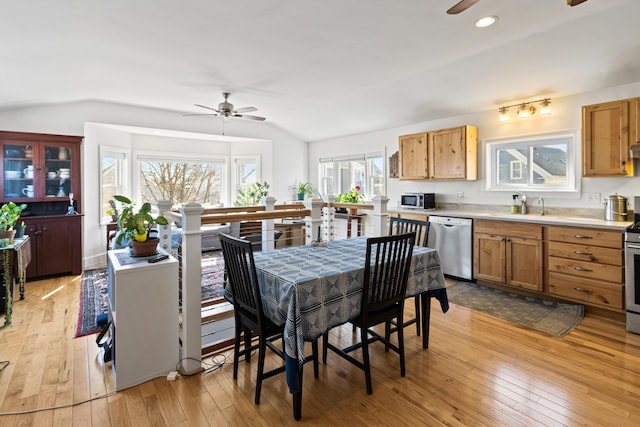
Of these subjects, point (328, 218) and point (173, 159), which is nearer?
point (328, 218)

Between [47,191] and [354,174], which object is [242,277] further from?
[354,174]

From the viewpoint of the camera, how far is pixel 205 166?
7496 millimetres

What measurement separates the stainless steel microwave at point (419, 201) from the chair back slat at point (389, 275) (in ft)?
10.1

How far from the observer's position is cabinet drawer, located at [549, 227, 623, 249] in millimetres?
3217

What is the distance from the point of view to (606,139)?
3.46 m

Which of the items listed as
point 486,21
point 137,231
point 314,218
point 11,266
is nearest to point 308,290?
point 314,218

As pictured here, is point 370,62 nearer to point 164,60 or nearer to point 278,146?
point 164,60

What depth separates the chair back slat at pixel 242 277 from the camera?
1941 millimetres

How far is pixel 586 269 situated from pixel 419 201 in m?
2.29

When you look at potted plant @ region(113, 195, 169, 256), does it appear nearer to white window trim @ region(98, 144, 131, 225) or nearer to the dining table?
the dining table

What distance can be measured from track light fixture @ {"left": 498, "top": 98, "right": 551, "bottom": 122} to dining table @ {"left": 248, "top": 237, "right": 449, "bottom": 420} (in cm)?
285

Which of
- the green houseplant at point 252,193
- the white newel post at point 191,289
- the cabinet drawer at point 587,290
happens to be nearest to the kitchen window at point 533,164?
the cabinet drawer at point 587,290

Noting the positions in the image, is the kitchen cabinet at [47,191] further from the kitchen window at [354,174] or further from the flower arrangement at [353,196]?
the flower arrangement at [353,196]

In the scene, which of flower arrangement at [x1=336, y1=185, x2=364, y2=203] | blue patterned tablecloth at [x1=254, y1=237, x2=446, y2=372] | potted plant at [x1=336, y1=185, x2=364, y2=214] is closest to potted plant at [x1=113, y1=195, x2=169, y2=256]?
blue patterned tablecloth at [x1=254, y1=237, x2=446, y2=372]
